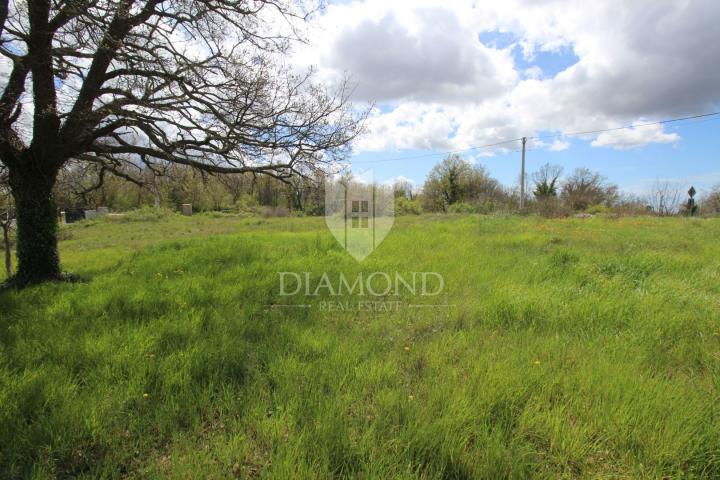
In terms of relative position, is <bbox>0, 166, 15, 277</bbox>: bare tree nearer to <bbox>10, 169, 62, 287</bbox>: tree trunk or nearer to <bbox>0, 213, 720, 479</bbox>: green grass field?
<bbox>10, 169, 62, 287</bbox>: tree trunk

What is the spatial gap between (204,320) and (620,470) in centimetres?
348

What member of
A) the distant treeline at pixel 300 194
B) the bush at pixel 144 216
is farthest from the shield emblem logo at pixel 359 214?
the bush at pixel 144 216

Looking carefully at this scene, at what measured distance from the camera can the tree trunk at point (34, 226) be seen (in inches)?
213

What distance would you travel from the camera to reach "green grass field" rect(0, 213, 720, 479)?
167 cm

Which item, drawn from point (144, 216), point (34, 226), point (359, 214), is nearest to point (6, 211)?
point (34, 226)

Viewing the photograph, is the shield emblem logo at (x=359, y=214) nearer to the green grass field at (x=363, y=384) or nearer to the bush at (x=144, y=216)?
the green grass field at (x=363, y=384)

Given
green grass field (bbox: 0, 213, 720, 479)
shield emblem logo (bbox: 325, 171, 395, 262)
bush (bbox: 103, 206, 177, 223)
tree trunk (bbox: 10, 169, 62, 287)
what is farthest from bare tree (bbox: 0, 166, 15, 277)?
bush (bbox: 103, 206, 177, 223)

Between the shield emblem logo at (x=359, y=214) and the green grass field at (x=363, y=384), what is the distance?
138 inches

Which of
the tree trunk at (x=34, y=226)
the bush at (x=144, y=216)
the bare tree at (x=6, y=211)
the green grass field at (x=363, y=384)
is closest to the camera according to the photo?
the green grass field at (x=363, y=384)

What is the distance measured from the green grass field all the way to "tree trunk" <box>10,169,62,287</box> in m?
1.65

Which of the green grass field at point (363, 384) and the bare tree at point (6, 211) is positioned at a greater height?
the bare tree at point (6, 211)

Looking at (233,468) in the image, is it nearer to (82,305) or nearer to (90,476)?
(90,476)

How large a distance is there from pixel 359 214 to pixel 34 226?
659 centimetres

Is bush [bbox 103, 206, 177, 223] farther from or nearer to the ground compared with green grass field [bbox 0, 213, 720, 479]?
farther from the ground
